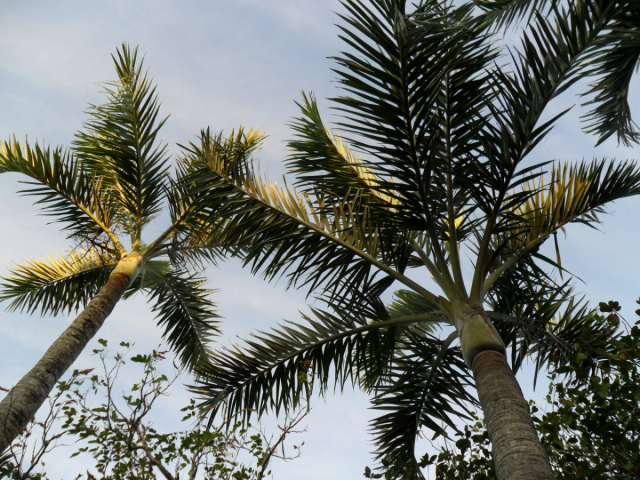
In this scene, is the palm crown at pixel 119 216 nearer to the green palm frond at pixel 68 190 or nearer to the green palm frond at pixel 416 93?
the green palm frond at pixel 68 190

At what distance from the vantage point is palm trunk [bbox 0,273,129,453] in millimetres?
3903

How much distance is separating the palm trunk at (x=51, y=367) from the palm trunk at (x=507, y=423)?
3.73 meters

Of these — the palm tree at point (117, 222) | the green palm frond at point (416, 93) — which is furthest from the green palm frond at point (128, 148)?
the green palm frond at point (416, 93)

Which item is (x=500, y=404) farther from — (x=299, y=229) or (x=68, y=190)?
(x=68, y=190)

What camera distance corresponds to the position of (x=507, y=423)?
280 centimetres

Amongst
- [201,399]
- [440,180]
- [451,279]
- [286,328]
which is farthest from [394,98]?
[201,399]

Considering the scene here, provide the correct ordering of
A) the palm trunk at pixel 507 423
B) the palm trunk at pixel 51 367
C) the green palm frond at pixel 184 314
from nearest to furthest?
the palm trunk at pixel 507 423 → the palm trunk at pixel 51 367 → the green palm frond at pixel 184 314

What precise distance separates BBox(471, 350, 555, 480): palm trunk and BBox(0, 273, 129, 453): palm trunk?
373cm

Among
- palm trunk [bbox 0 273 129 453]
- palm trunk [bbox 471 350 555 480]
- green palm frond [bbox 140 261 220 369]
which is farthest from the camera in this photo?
green palm frond [bbox 140 261 220 369]

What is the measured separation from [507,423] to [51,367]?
13.9ft

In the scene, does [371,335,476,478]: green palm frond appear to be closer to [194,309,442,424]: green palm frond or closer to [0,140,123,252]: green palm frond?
[194,309,442,424]: green palm frond

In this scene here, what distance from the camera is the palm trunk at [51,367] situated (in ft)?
12.8

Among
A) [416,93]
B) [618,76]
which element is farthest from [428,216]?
[618,76]

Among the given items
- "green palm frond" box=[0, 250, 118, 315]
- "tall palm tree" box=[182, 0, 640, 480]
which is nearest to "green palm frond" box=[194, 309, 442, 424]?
"tall palm tree" box=[182, 0, 640, 480]
